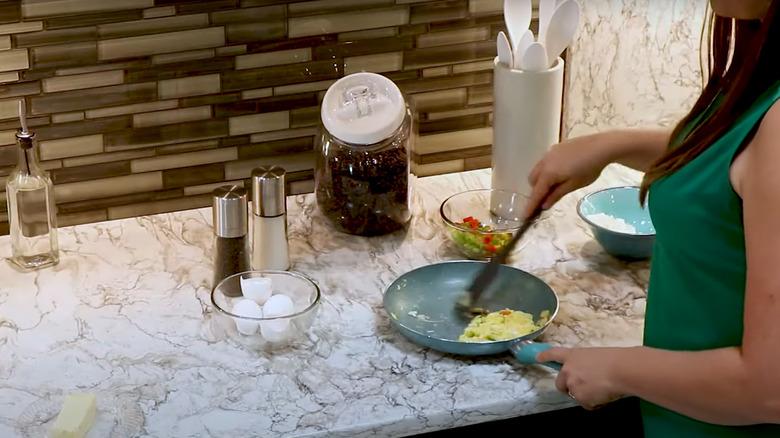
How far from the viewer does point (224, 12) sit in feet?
5.85

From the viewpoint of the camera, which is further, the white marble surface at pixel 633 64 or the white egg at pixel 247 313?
the white marble surface at pixel 633 64

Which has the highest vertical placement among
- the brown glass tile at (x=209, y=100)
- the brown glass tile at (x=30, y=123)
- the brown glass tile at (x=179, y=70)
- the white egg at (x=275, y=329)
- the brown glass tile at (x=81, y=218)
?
the brown glass tile at (x=179, y=70)

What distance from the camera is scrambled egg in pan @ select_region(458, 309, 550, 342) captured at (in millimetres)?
1481

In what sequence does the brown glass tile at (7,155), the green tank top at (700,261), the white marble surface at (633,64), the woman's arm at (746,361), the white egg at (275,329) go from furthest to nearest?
1. the white marble surface at (633,64)
2. the brown glass tile at (7,155)
3. the white egg at (275,329)
4. the green tank top at (700,261)
5. the woman's arm at (746,361)

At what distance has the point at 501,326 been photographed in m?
1.51

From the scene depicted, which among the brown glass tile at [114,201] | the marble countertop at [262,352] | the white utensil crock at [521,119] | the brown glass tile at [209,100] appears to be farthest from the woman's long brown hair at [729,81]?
the brown glass tile at [114,201]

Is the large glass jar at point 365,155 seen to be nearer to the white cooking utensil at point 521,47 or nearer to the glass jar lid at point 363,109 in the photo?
the glass jar lid at point 363,109

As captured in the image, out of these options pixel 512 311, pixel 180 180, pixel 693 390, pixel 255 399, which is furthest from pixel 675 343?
pixel 180 180

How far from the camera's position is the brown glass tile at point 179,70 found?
1787 millimetres

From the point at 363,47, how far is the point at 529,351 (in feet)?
2.32

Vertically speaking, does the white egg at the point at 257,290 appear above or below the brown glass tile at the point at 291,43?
below

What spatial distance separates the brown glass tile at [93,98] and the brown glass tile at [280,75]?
0.13 metres

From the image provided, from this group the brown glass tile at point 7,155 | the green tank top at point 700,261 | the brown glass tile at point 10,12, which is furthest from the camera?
the brown glass tile at point 7,155

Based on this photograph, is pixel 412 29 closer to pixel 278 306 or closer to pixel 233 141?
pixel 233 141
